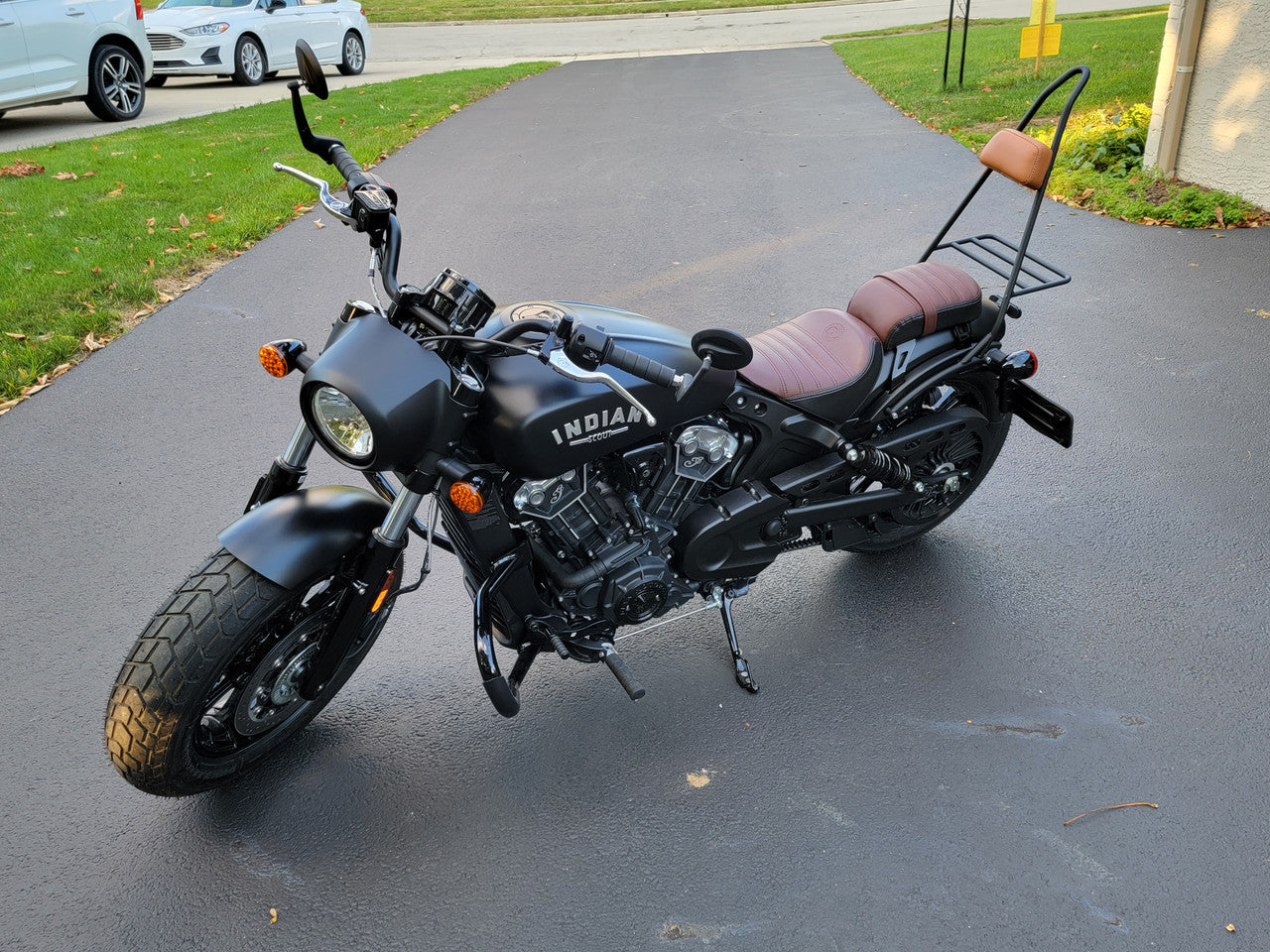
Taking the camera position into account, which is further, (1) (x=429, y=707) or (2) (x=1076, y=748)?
(1) (x=429, y=707)

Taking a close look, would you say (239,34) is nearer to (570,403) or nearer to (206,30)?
(206,30)

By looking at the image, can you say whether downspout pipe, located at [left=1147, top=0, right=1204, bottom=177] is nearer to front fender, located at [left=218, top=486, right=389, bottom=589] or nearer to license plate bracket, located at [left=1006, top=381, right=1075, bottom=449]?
license plate bracket, located at [left=1006, top=381, right=1075, bottom=449]

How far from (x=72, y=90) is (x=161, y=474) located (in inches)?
327

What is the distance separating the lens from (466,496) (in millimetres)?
Result: 2328

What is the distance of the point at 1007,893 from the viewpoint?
99.0 inches

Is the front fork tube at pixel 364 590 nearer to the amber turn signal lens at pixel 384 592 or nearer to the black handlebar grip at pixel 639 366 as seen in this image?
the amber turn signal lens at pixel 384 592

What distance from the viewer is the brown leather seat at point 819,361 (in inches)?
116

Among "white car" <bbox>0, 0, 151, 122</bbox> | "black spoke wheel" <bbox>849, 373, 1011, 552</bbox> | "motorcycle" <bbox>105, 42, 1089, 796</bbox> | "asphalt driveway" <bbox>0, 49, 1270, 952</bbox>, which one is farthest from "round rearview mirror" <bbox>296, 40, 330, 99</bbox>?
"white car" <bbox>0, 0, 151, 122</bbox>

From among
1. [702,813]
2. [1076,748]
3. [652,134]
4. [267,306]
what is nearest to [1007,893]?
[1076,748]

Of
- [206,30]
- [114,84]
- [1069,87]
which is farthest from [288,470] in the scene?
[206,30]

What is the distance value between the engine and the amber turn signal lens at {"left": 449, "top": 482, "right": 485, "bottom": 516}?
0.34m

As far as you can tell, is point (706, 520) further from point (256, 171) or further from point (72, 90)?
point (72, 90)

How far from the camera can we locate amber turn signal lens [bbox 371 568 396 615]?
269 centimetres

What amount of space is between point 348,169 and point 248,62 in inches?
541
